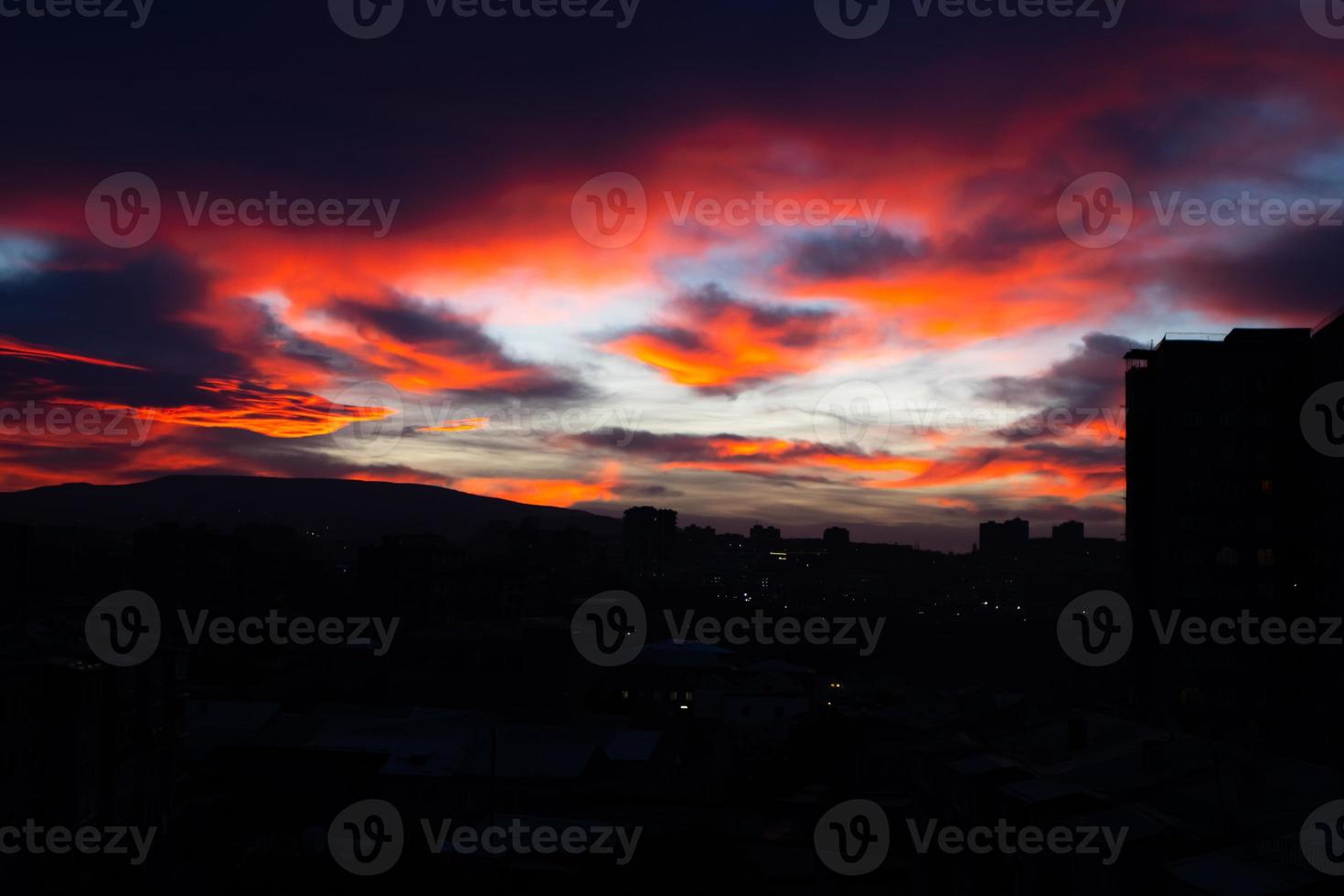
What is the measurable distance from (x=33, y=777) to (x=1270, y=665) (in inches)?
1884

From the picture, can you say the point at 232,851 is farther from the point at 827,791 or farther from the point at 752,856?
the point at 827,791

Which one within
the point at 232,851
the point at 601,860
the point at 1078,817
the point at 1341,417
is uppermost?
the point at 1341,417

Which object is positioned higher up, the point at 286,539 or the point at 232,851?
the point at 286,539

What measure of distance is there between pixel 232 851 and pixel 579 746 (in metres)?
12.5

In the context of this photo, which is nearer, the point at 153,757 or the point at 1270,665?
the point at 153,757

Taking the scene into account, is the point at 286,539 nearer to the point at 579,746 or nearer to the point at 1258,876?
the point at 579,746

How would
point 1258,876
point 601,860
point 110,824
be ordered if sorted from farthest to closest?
point 110,824 → point 601,860 → point 1258,876

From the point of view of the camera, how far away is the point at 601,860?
2539 cm

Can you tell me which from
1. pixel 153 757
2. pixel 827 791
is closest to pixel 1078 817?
pixel 827 791

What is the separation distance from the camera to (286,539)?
173m

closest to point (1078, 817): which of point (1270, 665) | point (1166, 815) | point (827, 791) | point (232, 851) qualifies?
point (1166, 815)

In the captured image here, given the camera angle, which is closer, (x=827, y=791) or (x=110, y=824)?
(x=110, y=824)

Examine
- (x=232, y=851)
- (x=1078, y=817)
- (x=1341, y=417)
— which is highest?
(x=1341, y=417)

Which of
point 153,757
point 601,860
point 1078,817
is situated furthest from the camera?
point 153,757
